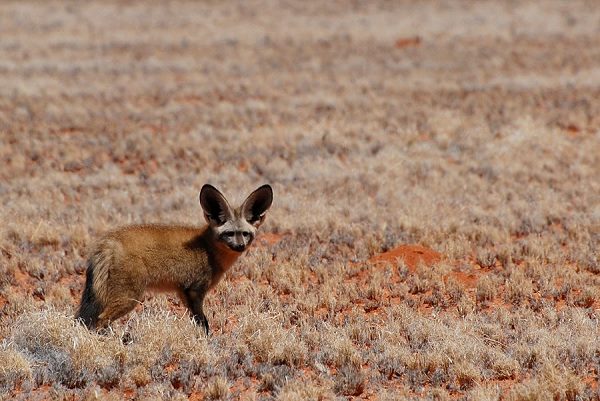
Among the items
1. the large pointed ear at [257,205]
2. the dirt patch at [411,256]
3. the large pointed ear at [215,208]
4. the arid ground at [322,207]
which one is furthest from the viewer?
the dirt patch at [411,256]

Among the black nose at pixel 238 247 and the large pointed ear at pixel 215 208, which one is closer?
the black nose at pixel 238 247

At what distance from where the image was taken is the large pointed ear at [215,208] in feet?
26.7

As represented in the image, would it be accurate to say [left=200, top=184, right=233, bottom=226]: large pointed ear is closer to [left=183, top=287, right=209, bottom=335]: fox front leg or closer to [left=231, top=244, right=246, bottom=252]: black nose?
[left=231, top=244, right=246, bottom=252]: black nose

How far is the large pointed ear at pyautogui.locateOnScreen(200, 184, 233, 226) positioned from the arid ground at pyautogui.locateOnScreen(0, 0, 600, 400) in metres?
1.22

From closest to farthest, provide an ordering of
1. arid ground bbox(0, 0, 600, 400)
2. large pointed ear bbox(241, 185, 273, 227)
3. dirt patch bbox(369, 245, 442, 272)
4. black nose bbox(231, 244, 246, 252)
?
arid ground bbox(0, 0, 600, 400)
black nose bbox(231, 244, 246, 252)
large pointed ear bbox(241, 185, 273, 227)
dirt patch bbox(369, 245, 442, 272)

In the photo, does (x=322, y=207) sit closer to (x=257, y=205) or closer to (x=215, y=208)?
(x=257, y=205)

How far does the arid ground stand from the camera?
7.66 m

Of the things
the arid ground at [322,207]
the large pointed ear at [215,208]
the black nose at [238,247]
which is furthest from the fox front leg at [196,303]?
the large pointed ear at [215,208]

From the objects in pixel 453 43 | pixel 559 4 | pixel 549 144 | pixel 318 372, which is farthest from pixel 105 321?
pixel 559 4

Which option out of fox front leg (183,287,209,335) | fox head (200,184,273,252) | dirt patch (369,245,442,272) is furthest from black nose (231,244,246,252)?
dirt patch (369,245,442,272)

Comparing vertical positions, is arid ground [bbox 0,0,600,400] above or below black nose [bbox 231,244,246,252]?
below

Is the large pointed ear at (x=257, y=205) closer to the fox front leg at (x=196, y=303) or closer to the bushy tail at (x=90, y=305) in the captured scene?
the fox front leg at (x=196, y=303)

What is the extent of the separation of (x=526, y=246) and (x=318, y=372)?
223 inches

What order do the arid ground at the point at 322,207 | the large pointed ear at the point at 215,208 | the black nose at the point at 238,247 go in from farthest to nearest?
the large pointed ear at the point at 215,208 → the black nose at the point at 238,247 → the arid ground at the point at 322,207
